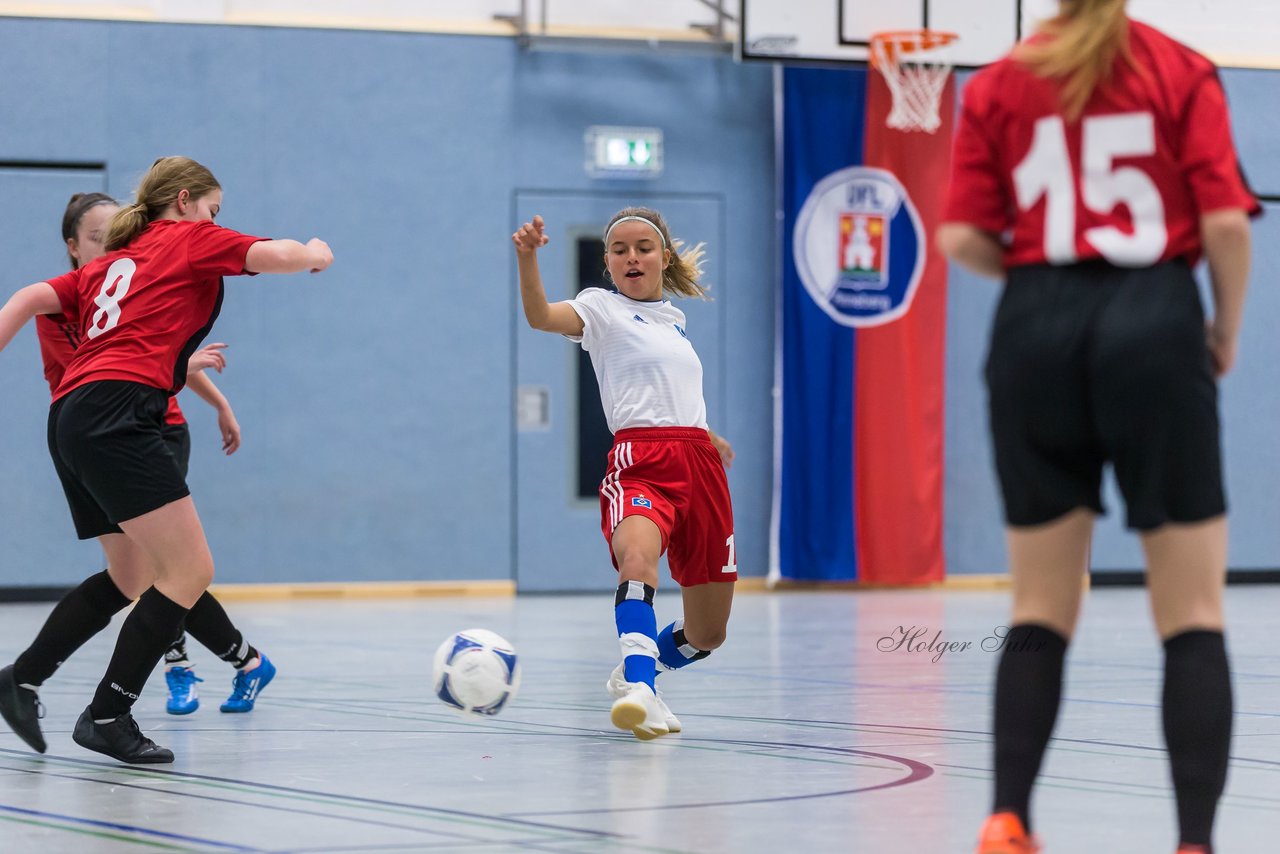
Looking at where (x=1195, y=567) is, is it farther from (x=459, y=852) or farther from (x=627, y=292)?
(x=627, y=292)

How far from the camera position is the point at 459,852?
303 cm

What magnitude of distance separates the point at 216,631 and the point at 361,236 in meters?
6.74

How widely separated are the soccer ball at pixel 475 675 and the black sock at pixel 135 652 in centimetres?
73

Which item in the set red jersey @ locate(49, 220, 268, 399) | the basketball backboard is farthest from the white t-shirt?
the basketball backboard

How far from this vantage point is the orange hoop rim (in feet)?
37.0

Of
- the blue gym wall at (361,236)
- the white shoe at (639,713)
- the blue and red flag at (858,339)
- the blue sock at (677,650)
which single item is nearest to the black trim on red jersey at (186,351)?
the white shoe at (639,713)

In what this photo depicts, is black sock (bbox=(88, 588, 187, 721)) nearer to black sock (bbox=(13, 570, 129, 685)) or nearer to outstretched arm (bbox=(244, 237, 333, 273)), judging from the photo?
black sock (bbox=(13, 570, 129, 685))

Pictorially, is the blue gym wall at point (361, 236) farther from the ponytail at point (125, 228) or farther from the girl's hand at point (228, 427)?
the ponytail at point (125, 228)

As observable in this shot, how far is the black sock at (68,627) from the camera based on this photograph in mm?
4461

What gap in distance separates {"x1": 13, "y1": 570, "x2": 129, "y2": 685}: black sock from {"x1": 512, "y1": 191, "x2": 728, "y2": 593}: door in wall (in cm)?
735

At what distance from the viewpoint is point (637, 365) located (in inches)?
199

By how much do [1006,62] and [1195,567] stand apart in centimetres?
89

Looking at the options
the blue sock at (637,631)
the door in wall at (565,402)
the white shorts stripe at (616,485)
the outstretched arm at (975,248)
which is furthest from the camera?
the door in wall at (565,402)

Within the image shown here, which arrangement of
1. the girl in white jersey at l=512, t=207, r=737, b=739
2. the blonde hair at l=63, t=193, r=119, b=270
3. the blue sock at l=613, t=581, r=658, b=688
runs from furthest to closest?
the blonde hair at l=63, t=193, r=119, b=270, the girl in white jersey at l=512, t=207, r=737, b=739, the blue sock at l=613, t=581, r=658, b=688
